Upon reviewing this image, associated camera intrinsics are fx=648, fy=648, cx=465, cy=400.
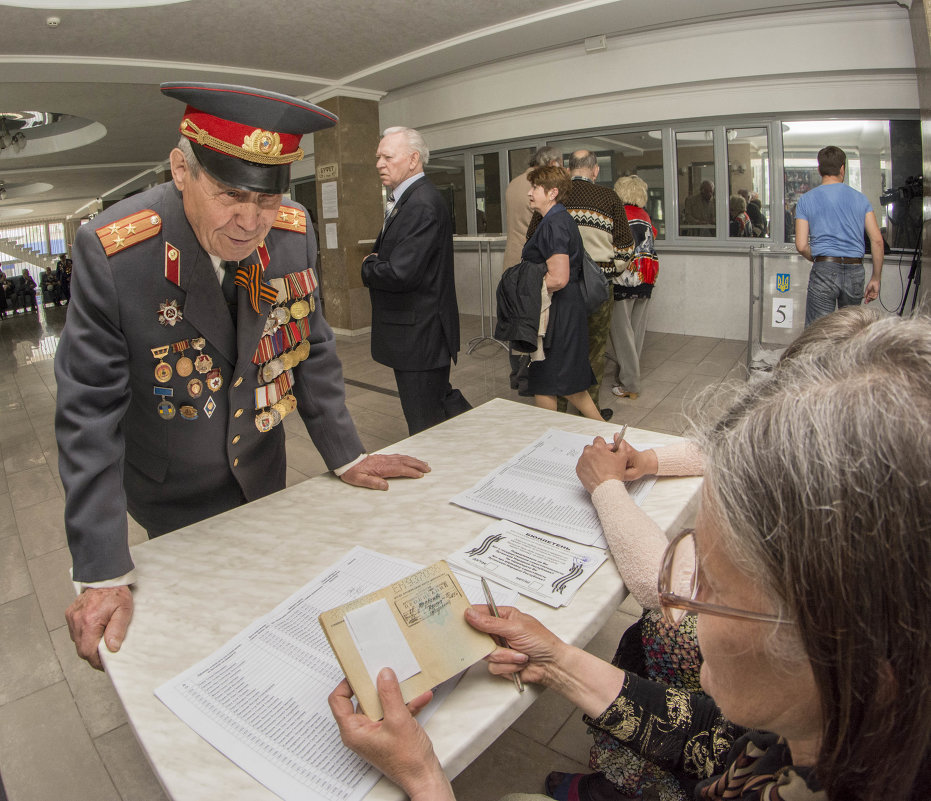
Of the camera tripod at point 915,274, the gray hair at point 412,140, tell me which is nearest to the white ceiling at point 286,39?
the camera tripod at point 915,274

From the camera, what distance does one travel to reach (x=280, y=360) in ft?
5.05

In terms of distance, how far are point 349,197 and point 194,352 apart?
22.5ft

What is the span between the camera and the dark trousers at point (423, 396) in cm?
338

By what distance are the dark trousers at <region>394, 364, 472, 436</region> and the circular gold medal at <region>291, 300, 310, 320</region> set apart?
5.92ft

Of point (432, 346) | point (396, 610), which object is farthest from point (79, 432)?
point (432, 346)

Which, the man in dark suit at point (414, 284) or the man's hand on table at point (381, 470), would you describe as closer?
the man's hand on table at point (381, 470)

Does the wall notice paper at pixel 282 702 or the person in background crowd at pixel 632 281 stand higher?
the person in background crowd at pixel 632 281

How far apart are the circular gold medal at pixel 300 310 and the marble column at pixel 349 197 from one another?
6.58 metres

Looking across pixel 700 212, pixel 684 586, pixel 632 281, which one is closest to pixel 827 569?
pixel 684 586

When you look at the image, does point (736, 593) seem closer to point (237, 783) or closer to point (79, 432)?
point (237, 783)

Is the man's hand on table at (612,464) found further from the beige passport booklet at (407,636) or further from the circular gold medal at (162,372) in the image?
the circular gold medal at (162,372)

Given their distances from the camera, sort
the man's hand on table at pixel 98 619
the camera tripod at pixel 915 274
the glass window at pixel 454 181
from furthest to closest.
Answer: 1. the glass window at pixel 454 181
2. the camera tripod at pixel 915 274
3. the man's hand on table at pixel 98 619

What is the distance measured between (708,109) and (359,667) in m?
6.67

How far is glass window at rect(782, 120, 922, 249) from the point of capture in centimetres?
556
